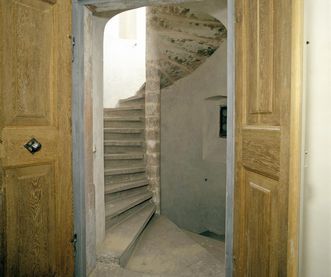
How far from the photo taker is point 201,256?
3.03m

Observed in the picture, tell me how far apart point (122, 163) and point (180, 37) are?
2.47 meters

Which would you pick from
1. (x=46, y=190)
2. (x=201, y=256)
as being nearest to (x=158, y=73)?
(x=201, y=256)

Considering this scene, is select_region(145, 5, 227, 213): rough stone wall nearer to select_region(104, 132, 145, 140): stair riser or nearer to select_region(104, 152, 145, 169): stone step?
select_region(104, 132, 145, 140): stair riser

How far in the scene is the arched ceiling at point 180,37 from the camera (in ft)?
15.7

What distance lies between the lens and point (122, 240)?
2.96 meters

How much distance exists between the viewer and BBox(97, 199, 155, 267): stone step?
8.77ft

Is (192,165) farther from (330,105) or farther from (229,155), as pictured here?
(330,105)

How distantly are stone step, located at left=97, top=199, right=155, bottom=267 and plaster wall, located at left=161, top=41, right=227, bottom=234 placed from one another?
5.89ft

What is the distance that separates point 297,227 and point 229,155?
779 mm

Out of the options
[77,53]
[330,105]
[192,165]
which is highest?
[77,53]

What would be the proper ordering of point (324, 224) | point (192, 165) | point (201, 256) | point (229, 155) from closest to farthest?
point (324, 224) < point (229, 155) < point (201, 256) < point (192, 165)

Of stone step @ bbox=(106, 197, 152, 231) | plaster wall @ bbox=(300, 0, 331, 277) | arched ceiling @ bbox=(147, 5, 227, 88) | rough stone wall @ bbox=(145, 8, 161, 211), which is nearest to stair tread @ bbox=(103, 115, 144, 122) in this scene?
rough stone wall @ bbox=(145, 8, 161, 211)

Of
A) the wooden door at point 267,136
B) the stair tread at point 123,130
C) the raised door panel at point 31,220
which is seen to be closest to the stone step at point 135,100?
the stair tread at point 123,130

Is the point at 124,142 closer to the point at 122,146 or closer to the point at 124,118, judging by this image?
the point at 122,146
